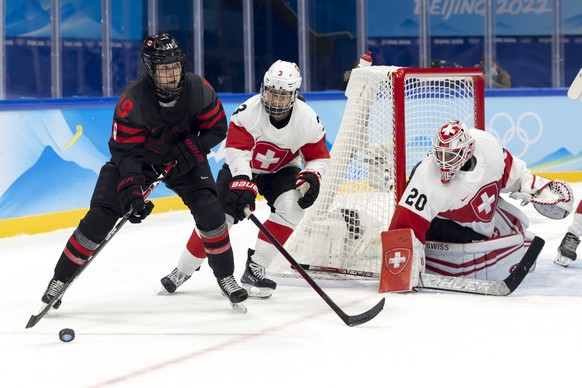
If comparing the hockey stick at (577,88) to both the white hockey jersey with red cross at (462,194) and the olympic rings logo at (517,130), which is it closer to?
the white hockey jersey with red cross at (462,194)

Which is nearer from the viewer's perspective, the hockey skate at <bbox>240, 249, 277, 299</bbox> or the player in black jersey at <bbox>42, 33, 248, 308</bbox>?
the player in black jersey at <bbox>42, 33, 248, 308</bbox>

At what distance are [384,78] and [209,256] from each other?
1.39m

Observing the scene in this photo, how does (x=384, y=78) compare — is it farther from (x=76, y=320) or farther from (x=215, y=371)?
(x=215, y=371)

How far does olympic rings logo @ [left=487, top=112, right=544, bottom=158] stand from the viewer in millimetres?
8664

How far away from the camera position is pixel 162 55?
376 centimetres

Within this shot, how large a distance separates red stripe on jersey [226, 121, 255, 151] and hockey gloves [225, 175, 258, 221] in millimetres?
250

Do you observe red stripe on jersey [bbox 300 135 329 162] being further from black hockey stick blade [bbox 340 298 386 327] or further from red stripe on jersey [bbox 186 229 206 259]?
black hockey stick blade [bbox 340 298 386 327]

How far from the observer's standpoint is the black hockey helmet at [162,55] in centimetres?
376

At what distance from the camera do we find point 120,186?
3801 millimetres

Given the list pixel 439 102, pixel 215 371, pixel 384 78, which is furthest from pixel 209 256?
pixel 439 102

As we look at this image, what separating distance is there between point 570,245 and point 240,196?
1.78 metres

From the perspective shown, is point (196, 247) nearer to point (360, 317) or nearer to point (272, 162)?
point (272, 162)

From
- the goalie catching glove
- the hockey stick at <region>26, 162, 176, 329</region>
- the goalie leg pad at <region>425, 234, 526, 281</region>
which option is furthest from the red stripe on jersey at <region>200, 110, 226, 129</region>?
the goalie catching glove

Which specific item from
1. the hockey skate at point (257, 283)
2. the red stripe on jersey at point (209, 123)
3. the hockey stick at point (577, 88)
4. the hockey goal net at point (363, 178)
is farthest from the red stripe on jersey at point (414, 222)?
the hockey stick at point (577, 88)
